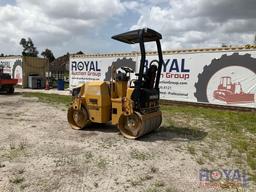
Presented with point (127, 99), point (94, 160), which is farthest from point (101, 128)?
point (94, 160)

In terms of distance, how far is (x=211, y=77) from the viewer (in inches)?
547

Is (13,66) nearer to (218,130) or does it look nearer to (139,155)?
(218,130)

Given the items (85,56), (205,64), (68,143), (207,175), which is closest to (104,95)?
(68,143)

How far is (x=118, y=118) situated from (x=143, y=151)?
1.58m

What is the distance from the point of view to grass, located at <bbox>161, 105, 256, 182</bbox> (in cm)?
642

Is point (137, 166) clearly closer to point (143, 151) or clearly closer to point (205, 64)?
point (143, 151)

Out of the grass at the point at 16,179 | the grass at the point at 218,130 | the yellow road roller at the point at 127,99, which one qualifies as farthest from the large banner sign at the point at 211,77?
the grass at the point at 16,179

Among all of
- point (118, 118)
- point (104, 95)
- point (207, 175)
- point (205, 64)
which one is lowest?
point (207, 175)

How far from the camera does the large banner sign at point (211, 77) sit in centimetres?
1283

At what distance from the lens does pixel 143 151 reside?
6.62 metres

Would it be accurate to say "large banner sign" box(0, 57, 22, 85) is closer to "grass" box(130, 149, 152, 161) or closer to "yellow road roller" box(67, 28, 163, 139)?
"yellow road roller" box(67, 28, 163, 139)

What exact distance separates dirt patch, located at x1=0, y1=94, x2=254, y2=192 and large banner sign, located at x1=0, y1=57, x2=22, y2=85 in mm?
19008

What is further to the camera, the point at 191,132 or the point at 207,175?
the point at 191,132

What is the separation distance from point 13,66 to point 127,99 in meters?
22.4
